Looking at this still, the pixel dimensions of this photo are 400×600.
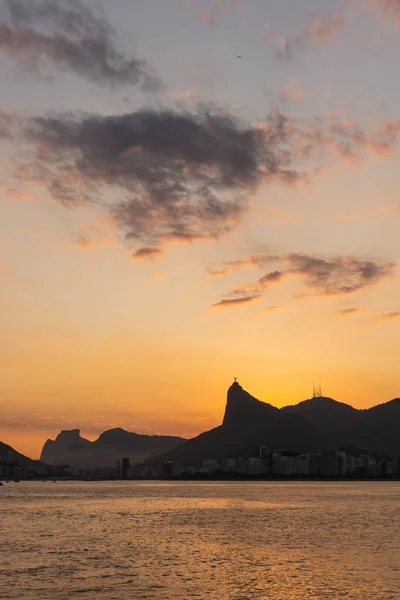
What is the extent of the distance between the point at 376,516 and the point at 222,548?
3149 inches

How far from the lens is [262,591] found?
63094mm

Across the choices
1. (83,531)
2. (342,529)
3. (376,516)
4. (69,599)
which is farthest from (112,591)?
(376,516)

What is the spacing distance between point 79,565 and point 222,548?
2607 centimetres

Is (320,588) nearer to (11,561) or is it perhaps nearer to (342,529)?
(11,561)

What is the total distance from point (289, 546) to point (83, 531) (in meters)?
41.4

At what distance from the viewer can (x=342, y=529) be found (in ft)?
418

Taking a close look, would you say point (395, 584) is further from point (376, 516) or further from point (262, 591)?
point (376, 516)

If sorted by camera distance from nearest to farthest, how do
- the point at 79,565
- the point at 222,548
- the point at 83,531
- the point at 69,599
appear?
the point at 69,599 < the point at 79,565 < the point at 222,548 < the point at 83,531

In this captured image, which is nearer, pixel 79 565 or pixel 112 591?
pixel 112 591

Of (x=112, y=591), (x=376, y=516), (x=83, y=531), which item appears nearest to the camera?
(x=112, y=591)

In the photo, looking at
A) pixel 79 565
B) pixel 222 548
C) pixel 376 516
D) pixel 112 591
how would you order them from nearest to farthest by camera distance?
pixel 112 591 < pixel 79 565 < pixel 222 548 < pixel 376 516

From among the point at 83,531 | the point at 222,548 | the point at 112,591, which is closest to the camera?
the point at 112,591

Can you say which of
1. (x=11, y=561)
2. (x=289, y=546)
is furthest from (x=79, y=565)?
(x=289, y=546)

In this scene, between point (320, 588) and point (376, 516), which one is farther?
point (376, 516)
